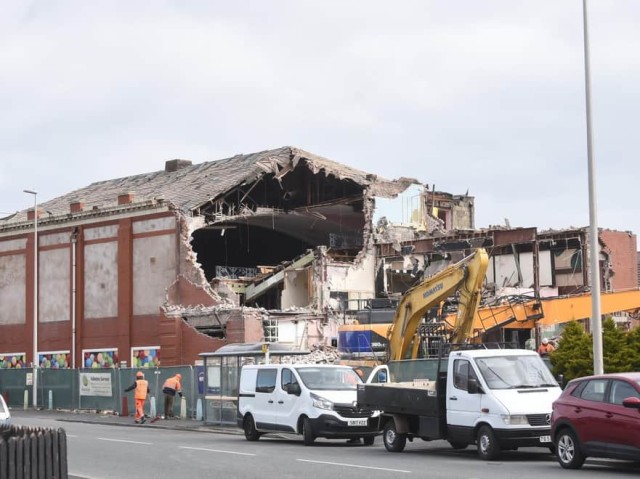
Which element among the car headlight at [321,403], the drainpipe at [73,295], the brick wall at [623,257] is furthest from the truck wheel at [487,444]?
the drainpipe at [73,295]

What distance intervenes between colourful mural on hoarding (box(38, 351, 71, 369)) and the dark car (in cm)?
4049

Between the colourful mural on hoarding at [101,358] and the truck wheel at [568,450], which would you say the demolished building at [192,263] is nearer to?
the colourful mural on hoarding at [101,358]

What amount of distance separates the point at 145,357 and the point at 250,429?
78.5 feet

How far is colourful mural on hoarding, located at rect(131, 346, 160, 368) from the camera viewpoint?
165ft

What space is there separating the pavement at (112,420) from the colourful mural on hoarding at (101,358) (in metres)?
5.59

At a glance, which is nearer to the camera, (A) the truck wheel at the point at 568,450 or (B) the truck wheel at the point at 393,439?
(A) the truck wheel at the point at 568,450

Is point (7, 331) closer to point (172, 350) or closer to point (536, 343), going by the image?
point (172, 350)

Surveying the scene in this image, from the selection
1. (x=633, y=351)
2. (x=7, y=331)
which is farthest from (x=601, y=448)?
(x=7, y=331)

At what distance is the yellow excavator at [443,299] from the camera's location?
30.4 metres

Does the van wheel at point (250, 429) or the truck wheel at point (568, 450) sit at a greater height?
the truck wheel at point (568, 450)

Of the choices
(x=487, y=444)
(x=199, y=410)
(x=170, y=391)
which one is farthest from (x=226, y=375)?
(x=487, y=444)

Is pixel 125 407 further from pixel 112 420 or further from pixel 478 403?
pixel 478 403

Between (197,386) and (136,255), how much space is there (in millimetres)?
16231

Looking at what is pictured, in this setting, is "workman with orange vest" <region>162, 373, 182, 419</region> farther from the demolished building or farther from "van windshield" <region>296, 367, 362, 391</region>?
"van windshield" <region>296, 367, 362, 391</region>
